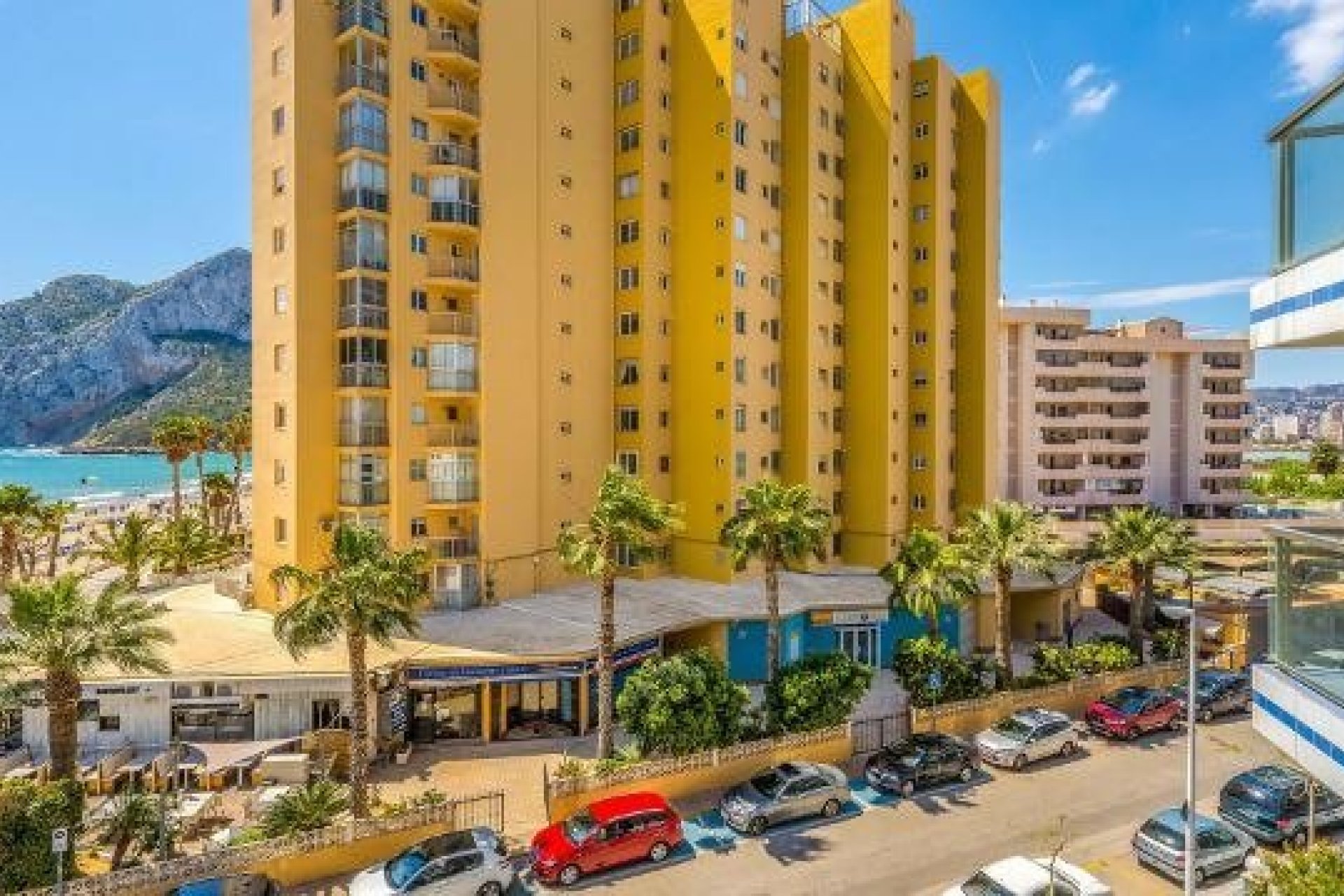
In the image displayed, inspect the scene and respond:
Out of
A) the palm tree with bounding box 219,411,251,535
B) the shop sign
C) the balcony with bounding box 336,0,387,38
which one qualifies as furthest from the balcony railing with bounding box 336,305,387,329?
the palm tree with bounding box 219,411,251,535

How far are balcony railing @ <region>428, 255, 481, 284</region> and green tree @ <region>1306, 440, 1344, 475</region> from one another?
10372 centimetres

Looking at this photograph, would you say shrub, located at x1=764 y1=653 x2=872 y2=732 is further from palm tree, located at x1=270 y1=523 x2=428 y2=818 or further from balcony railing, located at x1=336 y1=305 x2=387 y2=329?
balcony railing, located at x1=336 y1=305 x2=387 y2=329

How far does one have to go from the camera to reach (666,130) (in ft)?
155

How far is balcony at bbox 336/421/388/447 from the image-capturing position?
38094mm

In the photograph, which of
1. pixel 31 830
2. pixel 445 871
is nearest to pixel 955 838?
pixel 445 871

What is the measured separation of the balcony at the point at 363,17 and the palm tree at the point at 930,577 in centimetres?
3445

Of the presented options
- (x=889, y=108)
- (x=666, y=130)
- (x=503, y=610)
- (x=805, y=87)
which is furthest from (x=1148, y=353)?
(x=503, y=610)

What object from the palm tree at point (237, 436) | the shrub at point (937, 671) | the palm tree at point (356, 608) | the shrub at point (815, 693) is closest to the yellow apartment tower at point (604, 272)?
Answer: the shrub at point (937, 671)

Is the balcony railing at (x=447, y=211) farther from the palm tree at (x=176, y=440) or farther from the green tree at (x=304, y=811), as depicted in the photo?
the palm tree at (x=176, y=440)

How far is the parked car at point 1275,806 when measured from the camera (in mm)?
23719

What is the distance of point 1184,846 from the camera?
21.6m

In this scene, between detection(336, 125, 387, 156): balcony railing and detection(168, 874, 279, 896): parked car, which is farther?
detection(336, 125, 387, 156): balcony railing

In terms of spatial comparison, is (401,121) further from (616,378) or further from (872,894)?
(872,894)

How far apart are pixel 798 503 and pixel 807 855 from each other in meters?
13.7
